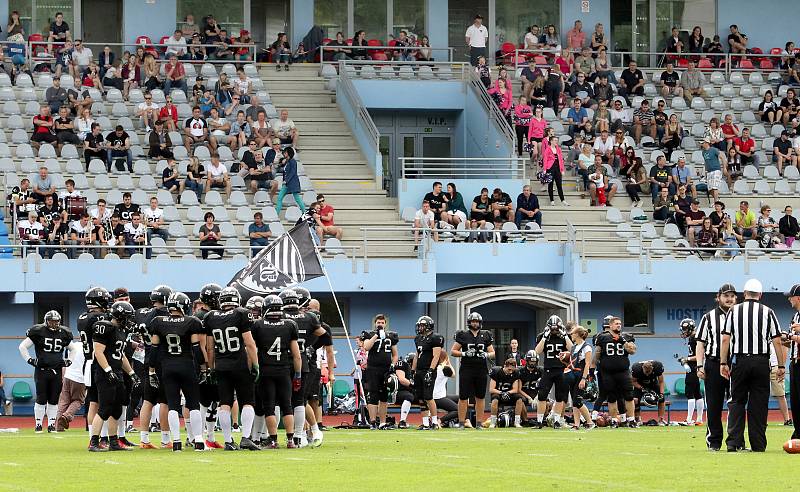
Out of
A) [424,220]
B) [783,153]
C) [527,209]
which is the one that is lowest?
[424,220]

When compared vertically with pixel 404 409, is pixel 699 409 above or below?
below

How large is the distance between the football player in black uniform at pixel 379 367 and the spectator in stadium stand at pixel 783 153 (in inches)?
618

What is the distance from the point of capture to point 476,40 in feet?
127

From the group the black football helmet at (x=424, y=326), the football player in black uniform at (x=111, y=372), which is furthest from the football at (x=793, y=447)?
the black football helmet at (x=424, y=326)

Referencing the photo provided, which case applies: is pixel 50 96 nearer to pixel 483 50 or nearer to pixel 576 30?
pixel 483 50

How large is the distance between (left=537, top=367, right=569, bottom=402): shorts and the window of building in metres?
9.04

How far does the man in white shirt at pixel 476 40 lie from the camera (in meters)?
38.7

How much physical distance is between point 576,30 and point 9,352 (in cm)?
1819

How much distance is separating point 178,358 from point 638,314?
1698 cm

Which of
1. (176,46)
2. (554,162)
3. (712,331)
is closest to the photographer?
(712,331)

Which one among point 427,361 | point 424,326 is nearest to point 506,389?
point 427,361

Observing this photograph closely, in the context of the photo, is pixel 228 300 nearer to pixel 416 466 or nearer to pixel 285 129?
pixel 416 466

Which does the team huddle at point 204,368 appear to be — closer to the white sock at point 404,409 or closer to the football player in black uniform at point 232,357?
the football player in black uniform at point 232,357

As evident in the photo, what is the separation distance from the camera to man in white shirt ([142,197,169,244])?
29625 mm
